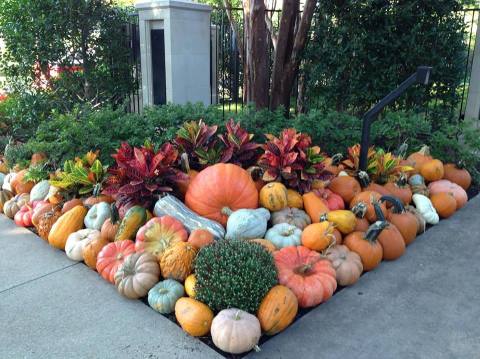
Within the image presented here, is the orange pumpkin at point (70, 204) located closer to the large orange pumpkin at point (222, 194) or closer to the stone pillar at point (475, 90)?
the large orange pumpkin at point (222, 194)

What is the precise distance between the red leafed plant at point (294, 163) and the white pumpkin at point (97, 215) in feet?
4.89

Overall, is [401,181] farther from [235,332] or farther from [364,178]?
[235,332]

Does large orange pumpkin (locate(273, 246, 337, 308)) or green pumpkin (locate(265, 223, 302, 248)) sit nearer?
large orange pumpkin (locate(273, 246, 337, 308))

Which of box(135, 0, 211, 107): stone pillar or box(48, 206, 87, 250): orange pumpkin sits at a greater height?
box(135, 0, 211, 107): stone pillar

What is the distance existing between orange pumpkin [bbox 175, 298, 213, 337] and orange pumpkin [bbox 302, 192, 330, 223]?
4.96 ft

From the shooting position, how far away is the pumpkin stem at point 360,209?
156 inches

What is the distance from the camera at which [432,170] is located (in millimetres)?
5172

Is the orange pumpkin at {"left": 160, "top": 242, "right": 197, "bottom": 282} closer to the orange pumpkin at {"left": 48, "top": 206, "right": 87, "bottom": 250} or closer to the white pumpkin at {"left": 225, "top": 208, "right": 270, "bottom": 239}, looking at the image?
the white pumpkin at {"left": 225, "top": 208, "right": 270, "bottom": 239}

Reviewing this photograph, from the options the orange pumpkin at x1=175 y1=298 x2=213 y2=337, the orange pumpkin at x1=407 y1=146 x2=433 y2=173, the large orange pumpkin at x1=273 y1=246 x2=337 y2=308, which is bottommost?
the orange pumpkin at x1=175 y1=298 x2=213 y2=337

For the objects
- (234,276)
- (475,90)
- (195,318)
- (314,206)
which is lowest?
(195,318)

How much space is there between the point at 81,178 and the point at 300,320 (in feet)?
8.51

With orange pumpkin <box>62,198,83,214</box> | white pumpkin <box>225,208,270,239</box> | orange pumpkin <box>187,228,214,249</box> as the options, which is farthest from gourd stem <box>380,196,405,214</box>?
orange pumpkin <box>62,198,83,214</box>

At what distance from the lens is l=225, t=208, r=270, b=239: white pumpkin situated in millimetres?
3797

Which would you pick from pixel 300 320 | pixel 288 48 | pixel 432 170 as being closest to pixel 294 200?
pixel 300 320
